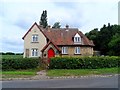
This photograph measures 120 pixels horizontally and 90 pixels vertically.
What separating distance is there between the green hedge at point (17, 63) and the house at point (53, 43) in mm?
16106

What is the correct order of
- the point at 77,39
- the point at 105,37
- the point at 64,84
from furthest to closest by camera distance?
the point at 105,37, the point at 77,39, the point at 64,84

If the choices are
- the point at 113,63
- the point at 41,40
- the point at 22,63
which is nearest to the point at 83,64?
the point at 113,63

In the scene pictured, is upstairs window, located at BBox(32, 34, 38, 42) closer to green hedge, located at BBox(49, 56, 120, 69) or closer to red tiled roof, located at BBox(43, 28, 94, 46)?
red tiled roof, located at BBox(43, 28, 94, 46)

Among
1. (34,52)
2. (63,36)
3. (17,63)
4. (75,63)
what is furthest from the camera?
(63,36)

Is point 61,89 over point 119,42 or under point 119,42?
under

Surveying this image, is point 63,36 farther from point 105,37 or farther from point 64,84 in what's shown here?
point 64,84

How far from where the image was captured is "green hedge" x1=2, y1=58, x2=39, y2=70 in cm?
3404

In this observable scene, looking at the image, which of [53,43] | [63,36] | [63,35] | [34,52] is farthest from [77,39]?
[34,52]

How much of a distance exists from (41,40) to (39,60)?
17.9 metres

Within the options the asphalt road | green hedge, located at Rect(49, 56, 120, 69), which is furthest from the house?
the asphalt road

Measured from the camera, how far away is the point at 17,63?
34.4 metres

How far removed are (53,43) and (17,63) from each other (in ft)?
Result: 55.8

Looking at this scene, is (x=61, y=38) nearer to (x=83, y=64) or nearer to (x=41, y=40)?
(x=41, y=40)

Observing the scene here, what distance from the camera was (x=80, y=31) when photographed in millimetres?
57438
